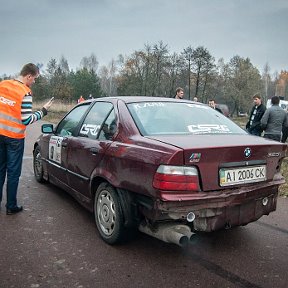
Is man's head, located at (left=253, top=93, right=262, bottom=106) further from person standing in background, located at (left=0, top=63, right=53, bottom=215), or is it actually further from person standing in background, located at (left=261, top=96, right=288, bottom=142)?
person standing in background, located at (left=0, top=63, right=53, bottom=215)

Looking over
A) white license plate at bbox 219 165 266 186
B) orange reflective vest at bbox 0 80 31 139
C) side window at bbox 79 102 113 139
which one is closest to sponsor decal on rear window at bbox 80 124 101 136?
side window at bbox 79 102 113 139

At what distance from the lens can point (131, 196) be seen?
353cm

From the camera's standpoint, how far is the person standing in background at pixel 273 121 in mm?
8945

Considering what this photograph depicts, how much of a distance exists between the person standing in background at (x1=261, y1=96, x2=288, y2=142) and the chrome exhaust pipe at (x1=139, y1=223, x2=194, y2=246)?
6339 mm

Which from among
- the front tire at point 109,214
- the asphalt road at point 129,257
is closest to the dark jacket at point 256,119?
the asphalt road at point 129,257

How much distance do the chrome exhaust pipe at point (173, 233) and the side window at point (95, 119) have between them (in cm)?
143

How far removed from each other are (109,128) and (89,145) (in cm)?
39

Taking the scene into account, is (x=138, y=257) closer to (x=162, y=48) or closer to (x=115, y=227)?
(x=115, y=227)

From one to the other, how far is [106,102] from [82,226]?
151cm

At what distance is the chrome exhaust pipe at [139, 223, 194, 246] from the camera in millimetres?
3213

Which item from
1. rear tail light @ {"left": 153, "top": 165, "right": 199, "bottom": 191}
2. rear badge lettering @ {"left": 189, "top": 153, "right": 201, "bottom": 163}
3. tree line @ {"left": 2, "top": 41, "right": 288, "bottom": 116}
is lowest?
rear tail light @ {"left": 153, "top": 165, "right": 199, "bottom": 191}

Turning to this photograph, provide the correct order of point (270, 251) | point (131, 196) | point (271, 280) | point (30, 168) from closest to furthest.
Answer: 1. point (271, 280)
2. point (131, 196)
3. point (270, 251)
4. point (30, 168)

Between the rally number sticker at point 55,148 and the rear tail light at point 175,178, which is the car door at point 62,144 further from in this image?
the rear tail light at point 175,178

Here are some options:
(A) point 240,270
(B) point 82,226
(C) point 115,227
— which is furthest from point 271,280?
(B) point 82,226
